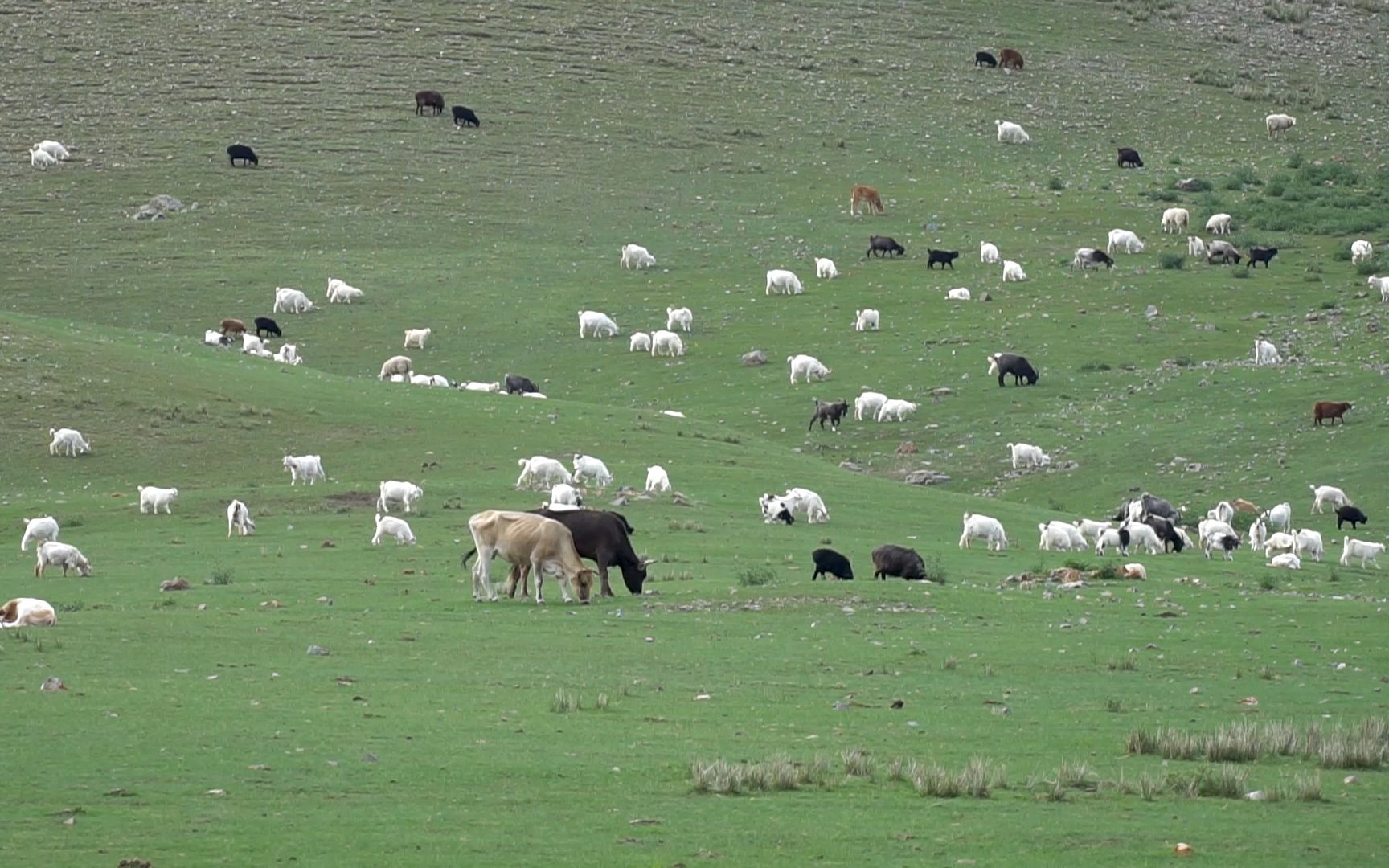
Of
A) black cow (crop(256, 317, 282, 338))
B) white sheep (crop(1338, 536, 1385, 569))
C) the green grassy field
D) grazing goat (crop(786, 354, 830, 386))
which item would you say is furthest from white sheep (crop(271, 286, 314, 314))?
white sheep (crop(1338, 536, 1385, 569))

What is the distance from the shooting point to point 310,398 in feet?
146

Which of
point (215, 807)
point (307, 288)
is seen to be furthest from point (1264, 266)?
point (215, 807)

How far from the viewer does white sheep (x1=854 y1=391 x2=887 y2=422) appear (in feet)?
161

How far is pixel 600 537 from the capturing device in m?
25.0

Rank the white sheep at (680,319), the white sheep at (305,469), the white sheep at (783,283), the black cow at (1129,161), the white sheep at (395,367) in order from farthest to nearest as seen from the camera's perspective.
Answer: the black cow at (1129,161) → the white sheep at (783,283) → the white sheep at (680,319) → the white sheep at (395,367) → the white sheep at (305,469)

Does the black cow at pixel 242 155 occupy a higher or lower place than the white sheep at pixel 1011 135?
lower

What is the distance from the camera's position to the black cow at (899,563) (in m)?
28.1

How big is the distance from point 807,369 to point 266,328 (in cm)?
1629

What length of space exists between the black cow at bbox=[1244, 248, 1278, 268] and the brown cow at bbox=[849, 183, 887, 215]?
14.0 metres

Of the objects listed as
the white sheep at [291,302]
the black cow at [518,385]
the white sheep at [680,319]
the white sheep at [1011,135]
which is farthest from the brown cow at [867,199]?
the black cow at [518,385]

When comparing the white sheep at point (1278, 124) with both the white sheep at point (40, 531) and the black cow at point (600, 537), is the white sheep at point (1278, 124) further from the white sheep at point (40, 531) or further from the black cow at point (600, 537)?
the black cow at point (600, 537)

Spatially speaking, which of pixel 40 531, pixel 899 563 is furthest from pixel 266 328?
pixel 899 563

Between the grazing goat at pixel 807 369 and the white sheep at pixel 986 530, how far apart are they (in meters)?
18.4

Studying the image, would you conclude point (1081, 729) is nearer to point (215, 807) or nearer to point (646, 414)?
point (215, 807)
